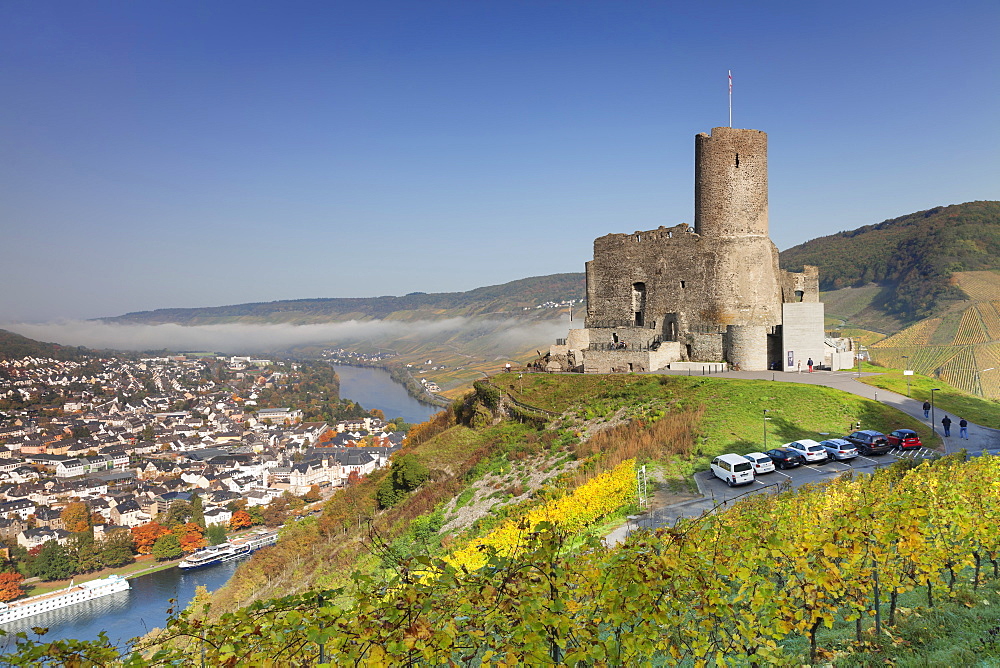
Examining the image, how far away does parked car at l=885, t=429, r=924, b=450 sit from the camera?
21.4m

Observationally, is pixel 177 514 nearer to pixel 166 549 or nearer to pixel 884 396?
pixel 166 549

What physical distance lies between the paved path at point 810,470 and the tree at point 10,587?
8077 cm

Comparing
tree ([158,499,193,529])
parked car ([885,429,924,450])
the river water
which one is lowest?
the river water

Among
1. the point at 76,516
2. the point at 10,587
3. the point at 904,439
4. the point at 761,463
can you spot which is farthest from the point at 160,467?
the point at 904,439

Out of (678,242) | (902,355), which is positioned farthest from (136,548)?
(902,355)

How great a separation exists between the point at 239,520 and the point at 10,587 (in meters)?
29.1

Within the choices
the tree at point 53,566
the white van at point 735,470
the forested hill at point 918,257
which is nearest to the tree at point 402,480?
the white van at point 735,470

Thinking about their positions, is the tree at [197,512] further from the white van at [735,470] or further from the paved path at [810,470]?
the white van at [735,470]

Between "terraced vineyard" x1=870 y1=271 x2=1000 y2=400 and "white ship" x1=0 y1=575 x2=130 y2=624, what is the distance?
86.1 metres

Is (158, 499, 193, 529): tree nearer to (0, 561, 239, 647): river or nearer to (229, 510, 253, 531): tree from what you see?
(229, 510, 253, 531): tree

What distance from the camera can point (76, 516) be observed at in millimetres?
89750

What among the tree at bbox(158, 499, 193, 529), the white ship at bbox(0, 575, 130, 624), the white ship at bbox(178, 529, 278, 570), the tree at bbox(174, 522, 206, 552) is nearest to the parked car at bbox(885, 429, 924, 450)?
the white ship at bbox(178, 529, 278, 570)

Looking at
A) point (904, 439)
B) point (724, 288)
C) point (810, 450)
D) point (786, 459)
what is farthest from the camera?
point (724, 288)

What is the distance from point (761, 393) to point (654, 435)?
6620 mm
